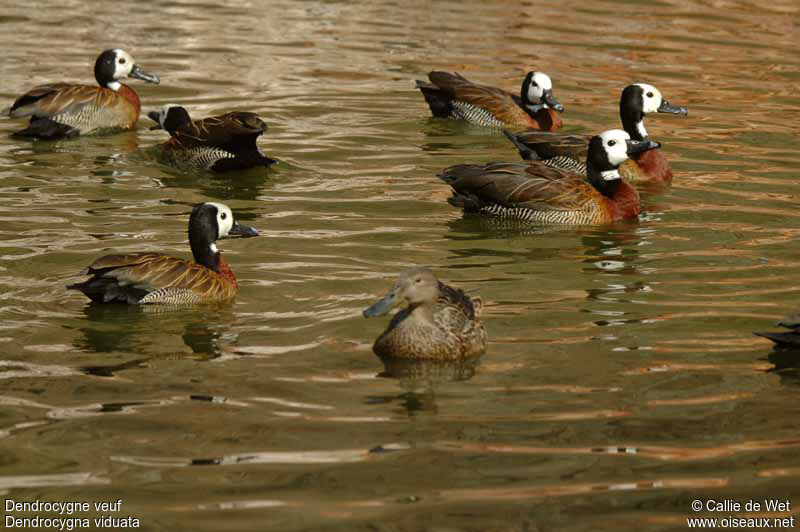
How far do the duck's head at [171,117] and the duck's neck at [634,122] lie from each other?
4641mm

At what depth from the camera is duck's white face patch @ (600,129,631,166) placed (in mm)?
14078

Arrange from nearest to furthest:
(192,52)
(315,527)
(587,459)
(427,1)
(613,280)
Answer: (315,527)
(587,459)
(613,280)
(192,52)
(427,1)

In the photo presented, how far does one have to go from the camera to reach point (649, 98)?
16016 mm

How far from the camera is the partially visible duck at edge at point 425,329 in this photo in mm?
9102

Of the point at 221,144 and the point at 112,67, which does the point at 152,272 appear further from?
the point at 112,67

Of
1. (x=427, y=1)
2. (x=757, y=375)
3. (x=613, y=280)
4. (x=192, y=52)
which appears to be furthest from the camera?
(x=427, y=1)

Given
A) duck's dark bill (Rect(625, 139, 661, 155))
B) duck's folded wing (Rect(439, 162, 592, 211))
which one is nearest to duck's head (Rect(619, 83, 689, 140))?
duck's dark bill (Rect(625, 139, 661, 155))

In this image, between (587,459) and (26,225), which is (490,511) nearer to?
(587,459)

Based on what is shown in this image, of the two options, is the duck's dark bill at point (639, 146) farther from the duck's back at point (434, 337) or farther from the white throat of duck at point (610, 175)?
the duck's back at point (434, 337)

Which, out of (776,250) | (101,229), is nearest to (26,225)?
(101,229)

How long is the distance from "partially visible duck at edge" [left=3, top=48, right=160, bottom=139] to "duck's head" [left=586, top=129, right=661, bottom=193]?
5621 mm

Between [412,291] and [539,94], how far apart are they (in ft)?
28.5

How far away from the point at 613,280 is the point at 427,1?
1408 centimetres

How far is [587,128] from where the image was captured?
57.4ft
